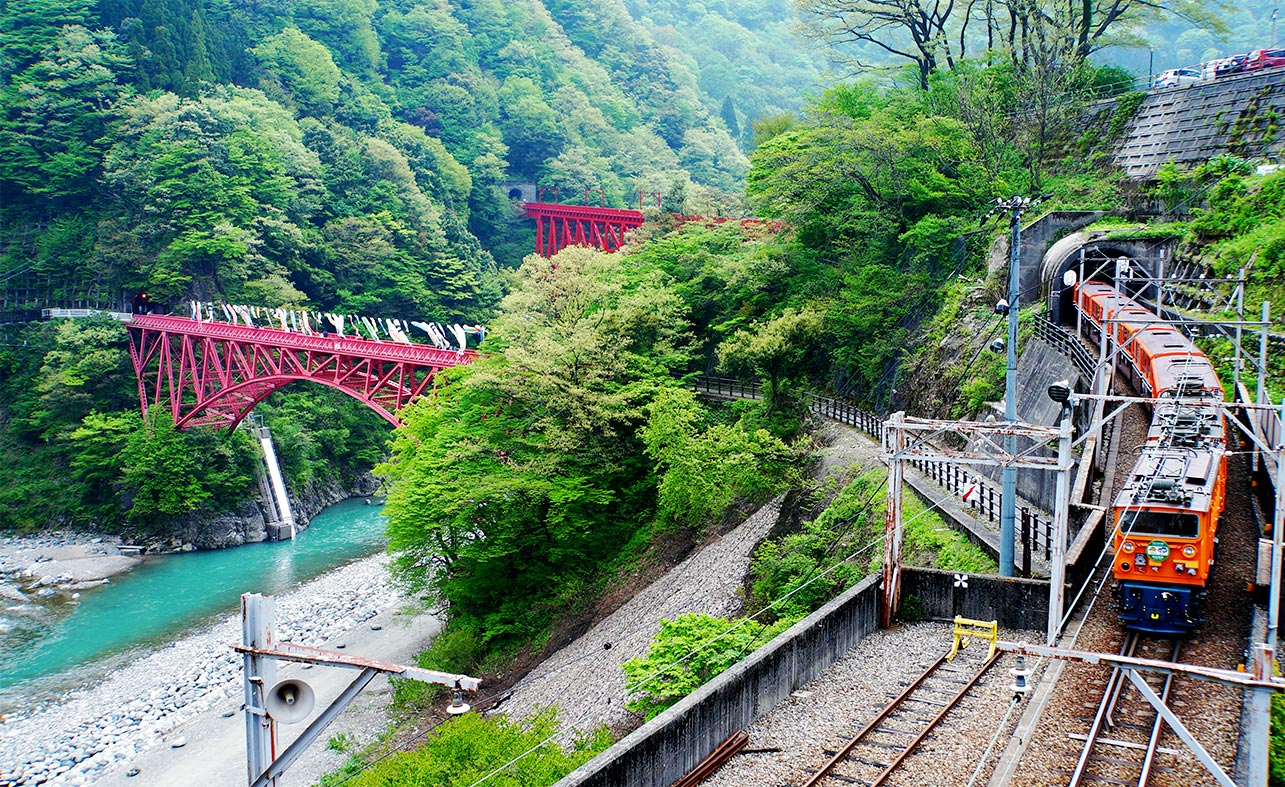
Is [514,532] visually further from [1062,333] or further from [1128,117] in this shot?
[1128,117]

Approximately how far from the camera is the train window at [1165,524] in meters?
11.9

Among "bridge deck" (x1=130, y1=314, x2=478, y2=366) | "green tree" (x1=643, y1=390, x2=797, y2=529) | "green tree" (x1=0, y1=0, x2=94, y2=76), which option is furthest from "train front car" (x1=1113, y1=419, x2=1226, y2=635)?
"green tree" (x1=0, y1=0, x2=94, y2=76)

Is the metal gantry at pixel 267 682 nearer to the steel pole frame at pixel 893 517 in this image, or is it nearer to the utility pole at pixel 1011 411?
the steel pole frame at pixel 893 517

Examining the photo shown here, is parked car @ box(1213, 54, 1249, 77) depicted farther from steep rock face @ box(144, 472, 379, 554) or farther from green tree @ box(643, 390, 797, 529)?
steep rock face @ box(144, 472, 379, 554)

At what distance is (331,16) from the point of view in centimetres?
6906

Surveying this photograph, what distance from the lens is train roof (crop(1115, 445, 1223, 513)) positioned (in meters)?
12.0

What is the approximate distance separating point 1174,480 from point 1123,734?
3531 mm

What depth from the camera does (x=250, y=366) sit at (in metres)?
40.3

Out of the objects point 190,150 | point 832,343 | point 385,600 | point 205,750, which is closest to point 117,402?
point 190,150

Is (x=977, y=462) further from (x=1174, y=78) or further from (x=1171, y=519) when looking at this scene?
(x=1174, y=78)

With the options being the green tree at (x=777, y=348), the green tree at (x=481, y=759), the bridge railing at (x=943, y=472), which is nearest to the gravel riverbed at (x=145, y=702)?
the green tree at (x=481, y=759)

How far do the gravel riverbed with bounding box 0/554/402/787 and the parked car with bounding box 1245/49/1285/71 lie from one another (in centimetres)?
3111

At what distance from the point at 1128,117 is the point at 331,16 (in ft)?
185

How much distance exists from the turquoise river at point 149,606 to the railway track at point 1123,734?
24196 millimetres
